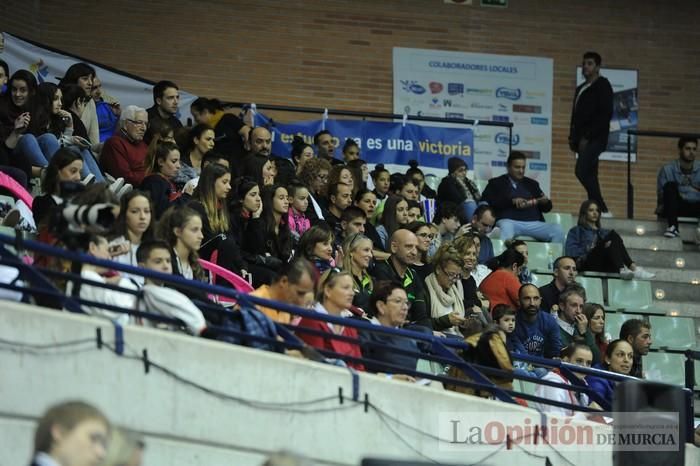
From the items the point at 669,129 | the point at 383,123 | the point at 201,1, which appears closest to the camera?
the point at 383,123

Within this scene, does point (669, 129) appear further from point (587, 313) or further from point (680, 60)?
point (587, 313)

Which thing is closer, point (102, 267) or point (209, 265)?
point (102, 267)

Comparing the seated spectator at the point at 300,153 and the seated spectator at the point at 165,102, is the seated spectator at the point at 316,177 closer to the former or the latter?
the seated spectator at the point at 300,153

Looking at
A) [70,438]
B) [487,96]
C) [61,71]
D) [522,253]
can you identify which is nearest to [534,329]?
[522,253]

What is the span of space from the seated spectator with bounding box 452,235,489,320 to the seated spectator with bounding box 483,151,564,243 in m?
2.95

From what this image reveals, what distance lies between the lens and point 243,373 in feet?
29.0

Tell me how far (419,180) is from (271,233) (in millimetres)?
3761

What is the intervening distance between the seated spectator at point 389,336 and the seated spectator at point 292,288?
47 cm

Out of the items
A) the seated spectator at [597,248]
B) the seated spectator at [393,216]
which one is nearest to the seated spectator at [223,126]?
the seated spectator at [393,216]

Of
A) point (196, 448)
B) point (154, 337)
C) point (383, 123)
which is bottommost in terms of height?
point (196, 448)

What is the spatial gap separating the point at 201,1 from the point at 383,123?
3.13 metres

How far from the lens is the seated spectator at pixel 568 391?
10.6 metres

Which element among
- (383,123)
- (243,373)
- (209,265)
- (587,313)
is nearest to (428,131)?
(383,123)

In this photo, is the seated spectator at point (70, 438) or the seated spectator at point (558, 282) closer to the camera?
the seated spectator at point (70, 438)
